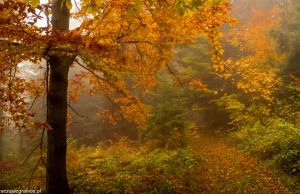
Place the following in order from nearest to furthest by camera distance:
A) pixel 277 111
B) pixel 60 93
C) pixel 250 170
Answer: pixel 60 93 < pixel 250 170 < pixel 277 111

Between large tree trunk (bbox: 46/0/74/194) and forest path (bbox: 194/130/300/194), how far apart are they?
4.07m

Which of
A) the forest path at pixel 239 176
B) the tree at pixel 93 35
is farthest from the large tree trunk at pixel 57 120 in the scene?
the forest path at pixel 239 176

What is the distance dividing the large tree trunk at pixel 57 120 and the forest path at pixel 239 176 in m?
4.07

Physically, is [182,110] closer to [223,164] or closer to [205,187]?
[223,164]

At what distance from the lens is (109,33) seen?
3.27 m

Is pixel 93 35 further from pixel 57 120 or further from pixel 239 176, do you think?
pixel 239 176

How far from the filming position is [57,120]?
16.3ft

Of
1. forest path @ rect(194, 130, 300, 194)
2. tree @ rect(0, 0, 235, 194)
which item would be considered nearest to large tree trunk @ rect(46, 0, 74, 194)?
tree @ rect(0, 0, 235, 194)

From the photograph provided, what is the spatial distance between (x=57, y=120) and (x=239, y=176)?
6029mm

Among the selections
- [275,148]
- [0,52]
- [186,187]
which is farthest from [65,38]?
[275,148]

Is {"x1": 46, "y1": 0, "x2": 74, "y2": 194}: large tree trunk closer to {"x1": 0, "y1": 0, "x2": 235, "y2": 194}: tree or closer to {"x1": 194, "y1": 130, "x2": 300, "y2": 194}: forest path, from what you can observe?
{"x1": 0, "y1": 0, "x2": 235, "y2": 194}: tree

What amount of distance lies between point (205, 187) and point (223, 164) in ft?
8.66

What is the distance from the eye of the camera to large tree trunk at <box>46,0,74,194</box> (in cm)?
492

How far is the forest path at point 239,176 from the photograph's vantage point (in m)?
5.98
